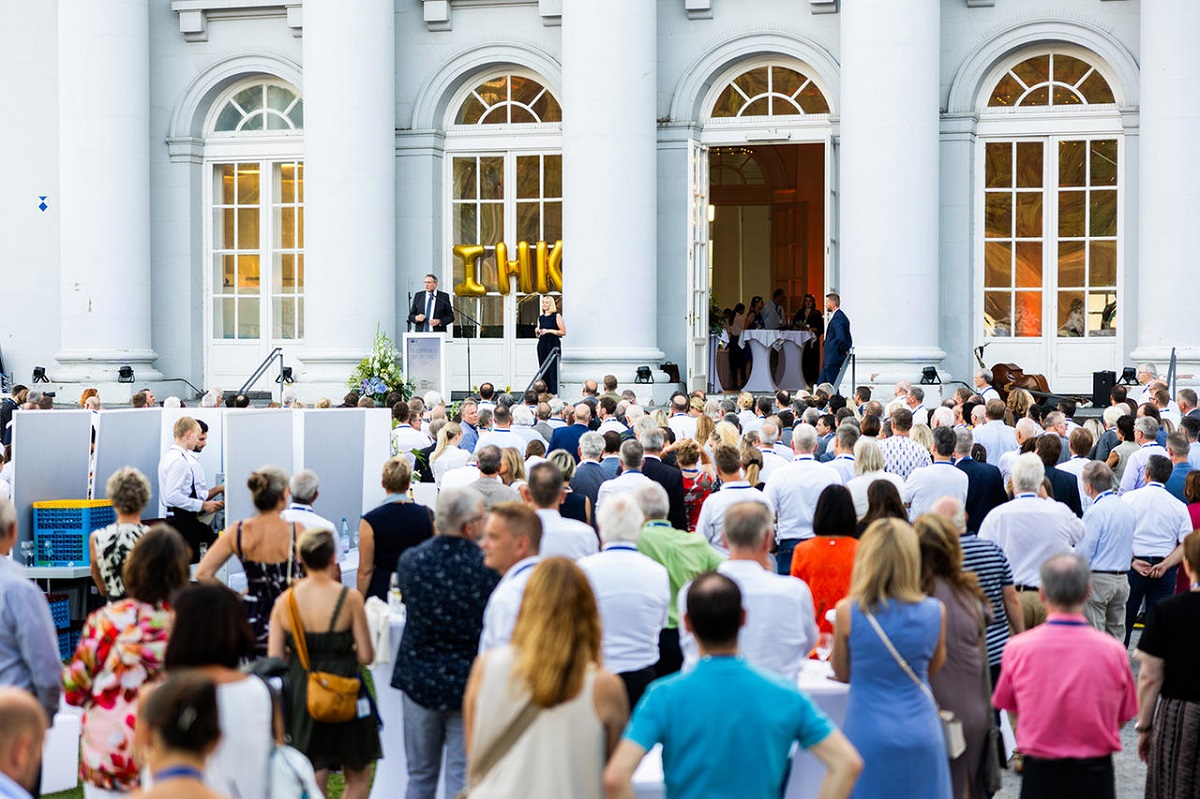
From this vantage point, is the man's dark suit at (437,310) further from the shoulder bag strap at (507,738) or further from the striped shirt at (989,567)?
the shoulder bag strap at (507,738)

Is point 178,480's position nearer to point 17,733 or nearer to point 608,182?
point 17,733

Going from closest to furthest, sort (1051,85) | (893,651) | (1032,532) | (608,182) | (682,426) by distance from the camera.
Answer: (893,651) → (1032,532) → (682,426) → (608,182) → (1051,85)

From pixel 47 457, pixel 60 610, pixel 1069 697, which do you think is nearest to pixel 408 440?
pixel 47 457

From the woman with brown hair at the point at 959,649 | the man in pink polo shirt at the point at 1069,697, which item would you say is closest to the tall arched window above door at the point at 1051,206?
the woman with brown hair at the point at 959,649

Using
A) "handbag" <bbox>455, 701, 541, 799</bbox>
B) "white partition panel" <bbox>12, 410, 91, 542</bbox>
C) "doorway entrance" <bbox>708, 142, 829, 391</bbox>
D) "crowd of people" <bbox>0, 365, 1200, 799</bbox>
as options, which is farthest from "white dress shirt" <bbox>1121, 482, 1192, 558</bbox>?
"doorway entrance" <bbox>708, 142, 829, 391</bbox>

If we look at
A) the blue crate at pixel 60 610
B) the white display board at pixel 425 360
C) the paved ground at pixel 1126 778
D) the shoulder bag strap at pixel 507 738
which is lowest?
the paved ground at pixel 1126 778

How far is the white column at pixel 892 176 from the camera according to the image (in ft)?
65.9

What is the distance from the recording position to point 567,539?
787 centimetres

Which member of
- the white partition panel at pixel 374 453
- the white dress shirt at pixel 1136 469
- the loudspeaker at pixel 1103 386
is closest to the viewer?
the white dress shirt at pixel 1136 469

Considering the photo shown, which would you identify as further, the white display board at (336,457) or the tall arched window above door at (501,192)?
the tall arched window above door at (501,192)

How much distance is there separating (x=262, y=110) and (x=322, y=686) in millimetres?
18830

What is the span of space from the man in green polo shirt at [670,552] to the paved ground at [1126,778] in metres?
1.86

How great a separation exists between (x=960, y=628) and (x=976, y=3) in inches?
648

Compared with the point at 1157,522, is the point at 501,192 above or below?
above
